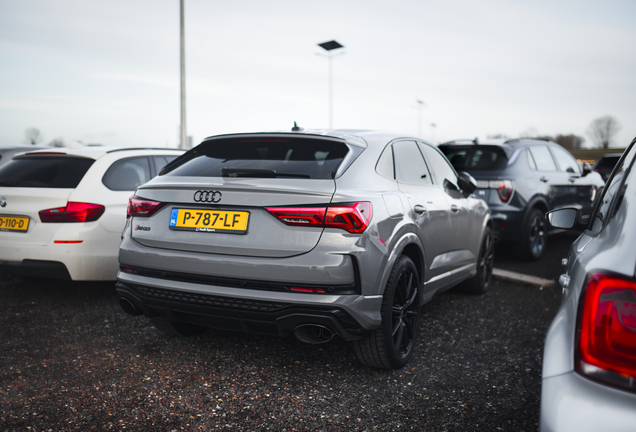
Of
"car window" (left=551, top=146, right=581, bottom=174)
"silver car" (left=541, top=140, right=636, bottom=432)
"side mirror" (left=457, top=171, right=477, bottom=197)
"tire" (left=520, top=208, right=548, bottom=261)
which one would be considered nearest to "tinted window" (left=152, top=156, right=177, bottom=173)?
"side mirror" (left=457, top=171, right=477, bottom=197)

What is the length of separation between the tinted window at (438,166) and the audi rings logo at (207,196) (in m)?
2.12

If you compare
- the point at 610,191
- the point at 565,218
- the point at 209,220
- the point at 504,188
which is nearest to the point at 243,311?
the point at 209,220

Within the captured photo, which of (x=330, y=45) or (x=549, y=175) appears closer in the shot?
(x=549, y=175)

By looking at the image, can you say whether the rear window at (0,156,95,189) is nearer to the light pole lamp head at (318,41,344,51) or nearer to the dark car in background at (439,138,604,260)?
the dark car in background at (439,138,604,260)

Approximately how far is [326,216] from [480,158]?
203 inches

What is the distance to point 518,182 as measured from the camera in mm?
7133

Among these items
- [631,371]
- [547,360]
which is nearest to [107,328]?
[547,360]

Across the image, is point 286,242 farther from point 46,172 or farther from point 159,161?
point 159,161

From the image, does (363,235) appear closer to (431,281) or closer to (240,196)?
(240,196)

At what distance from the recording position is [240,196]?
9.80ft

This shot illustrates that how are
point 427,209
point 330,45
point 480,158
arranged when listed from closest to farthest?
1. point 427,209
2. point 480,158
3. point 330,45

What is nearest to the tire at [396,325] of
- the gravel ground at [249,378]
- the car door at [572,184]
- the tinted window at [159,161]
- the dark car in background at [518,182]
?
the gravel ground at [249,378]

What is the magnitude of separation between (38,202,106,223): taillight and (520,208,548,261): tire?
5.49 meters

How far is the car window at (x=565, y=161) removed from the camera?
328 inches
